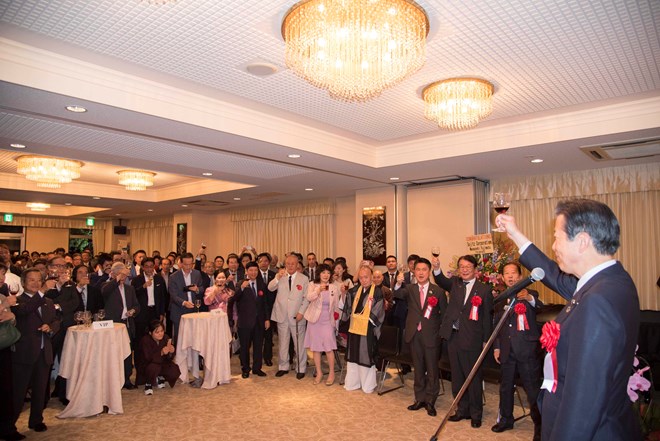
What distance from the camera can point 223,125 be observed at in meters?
5.14

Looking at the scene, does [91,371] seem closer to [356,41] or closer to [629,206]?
[356,41]

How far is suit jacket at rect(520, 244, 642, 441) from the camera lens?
4.47 feet

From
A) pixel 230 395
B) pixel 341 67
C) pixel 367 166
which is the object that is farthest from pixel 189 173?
pixel 341 67

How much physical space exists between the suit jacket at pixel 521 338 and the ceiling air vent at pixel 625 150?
2.74 m

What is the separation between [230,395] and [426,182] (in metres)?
5.48

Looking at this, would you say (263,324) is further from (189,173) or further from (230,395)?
(189,173)

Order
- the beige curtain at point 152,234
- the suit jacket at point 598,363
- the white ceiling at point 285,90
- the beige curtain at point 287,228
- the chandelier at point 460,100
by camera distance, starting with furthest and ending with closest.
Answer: the beige curtain at point 152,234 < the beige curtain at point 287,228 < the chandelier at point 460,100 < the white ceiling at point 285,90 < the suit jacket at point 598,363

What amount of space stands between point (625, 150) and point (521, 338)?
11.2ft

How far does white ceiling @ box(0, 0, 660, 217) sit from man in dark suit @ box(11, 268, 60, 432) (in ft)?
5.95

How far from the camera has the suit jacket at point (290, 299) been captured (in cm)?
618

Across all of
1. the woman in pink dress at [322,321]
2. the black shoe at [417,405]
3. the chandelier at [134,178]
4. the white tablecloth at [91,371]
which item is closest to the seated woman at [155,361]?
the white tablecloth at [91,371]

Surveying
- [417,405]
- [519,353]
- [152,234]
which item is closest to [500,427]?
[519,353]

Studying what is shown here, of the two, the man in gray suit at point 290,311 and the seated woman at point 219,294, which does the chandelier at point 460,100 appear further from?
the seated woman at point 219,294

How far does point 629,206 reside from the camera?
725 cm
